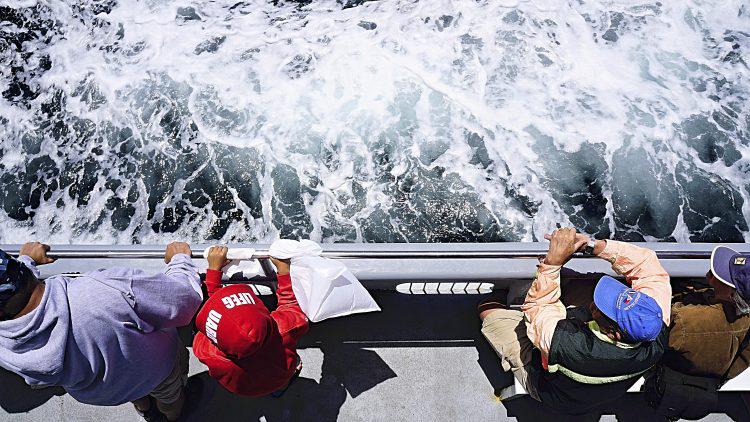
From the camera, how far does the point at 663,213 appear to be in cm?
356

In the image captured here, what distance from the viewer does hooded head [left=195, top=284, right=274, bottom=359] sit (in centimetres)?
155

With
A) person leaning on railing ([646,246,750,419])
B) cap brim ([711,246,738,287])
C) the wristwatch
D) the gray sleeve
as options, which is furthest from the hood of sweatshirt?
cap brim ([711,246,738,287])

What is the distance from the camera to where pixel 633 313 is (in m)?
1.56

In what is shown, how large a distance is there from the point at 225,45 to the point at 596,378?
12.5 ft

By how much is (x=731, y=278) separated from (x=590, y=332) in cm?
59

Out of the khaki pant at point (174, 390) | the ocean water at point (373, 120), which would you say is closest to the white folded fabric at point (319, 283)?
the khaki pant at point (174, 390)

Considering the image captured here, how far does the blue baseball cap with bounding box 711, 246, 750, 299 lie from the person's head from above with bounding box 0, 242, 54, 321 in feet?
7.49

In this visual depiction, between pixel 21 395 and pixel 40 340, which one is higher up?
pixel 40 340

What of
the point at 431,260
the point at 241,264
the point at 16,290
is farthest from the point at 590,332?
the point at 16,290

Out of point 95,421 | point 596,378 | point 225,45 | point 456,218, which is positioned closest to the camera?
point 596,378

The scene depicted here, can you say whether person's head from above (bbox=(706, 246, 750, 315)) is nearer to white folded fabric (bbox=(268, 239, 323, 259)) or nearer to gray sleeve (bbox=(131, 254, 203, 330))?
white folded fabric (bbox=(268, 239, 323, 259))

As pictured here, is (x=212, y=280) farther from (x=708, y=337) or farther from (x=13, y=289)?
(x=708, y=337)

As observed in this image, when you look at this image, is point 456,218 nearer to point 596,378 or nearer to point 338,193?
point 338,193

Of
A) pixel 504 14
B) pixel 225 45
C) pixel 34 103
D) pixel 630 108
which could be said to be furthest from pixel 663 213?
pixel 34 103
